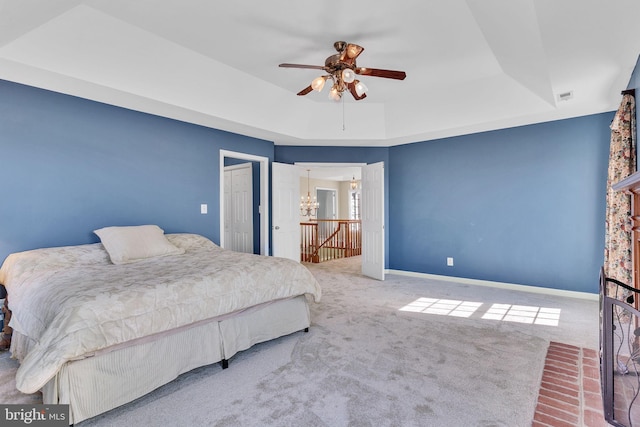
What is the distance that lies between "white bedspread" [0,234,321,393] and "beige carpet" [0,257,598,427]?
437 mm

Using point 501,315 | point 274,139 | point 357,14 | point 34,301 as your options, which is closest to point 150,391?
point 34,301

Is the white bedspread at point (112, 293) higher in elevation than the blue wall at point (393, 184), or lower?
lower

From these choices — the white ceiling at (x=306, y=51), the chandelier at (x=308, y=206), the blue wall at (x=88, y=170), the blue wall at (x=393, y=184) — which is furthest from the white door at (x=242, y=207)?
the chandelier at (x=308, y=206)

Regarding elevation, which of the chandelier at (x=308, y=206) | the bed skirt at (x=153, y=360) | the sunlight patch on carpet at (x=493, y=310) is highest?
the chandelier at (x=308, y=206)

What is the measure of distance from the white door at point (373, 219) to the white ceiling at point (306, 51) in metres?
1.43

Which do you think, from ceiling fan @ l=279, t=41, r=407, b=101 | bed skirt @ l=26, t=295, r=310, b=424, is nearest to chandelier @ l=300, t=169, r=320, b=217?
ceiling fan @ l=279, t=41, r=407, b=101

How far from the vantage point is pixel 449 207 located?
17.3 ft

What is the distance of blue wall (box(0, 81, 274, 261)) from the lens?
114 inches

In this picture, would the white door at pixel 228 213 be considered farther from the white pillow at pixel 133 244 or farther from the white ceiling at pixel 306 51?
the white pillow at pixel 133 244

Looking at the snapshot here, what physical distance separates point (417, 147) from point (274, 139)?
8.08 feet

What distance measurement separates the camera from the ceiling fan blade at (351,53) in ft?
8.54

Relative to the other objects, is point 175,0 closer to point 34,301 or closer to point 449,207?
point 34,301

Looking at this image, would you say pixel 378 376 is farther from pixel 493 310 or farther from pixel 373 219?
pixel 373 219

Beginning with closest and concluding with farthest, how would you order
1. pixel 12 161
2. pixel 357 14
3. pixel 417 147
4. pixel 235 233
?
pixel 357 14 → pixel 12 161 → pixel 417 147 → pixel 235 233
